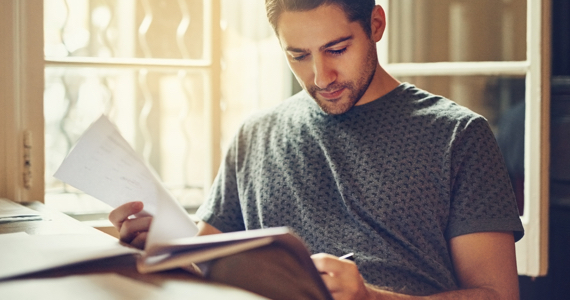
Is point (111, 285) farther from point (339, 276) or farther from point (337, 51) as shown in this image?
point (337, 51)

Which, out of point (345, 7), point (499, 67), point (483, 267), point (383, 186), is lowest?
point (483, 267)

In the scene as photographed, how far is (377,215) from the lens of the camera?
1042 mm

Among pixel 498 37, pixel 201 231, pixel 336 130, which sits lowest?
pixel 201 231

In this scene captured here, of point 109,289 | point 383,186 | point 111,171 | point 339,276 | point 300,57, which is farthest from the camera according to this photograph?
point 300,57

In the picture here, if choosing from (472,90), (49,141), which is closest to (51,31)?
(49,141)

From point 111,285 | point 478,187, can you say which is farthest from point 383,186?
point 111,285

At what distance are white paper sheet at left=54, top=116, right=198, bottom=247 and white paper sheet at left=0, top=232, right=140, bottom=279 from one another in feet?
0.33

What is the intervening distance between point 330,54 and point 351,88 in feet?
0.28

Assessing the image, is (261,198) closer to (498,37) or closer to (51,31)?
(51,31)

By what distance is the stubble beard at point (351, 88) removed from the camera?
45.0 inches

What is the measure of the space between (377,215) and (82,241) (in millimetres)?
541

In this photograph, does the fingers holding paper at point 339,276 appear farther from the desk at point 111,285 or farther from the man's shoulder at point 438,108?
the man's shoulder at point 438,108

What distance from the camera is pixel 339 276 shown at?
0.68 metres

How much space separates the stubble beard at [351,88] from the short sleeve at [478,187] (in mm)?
232
